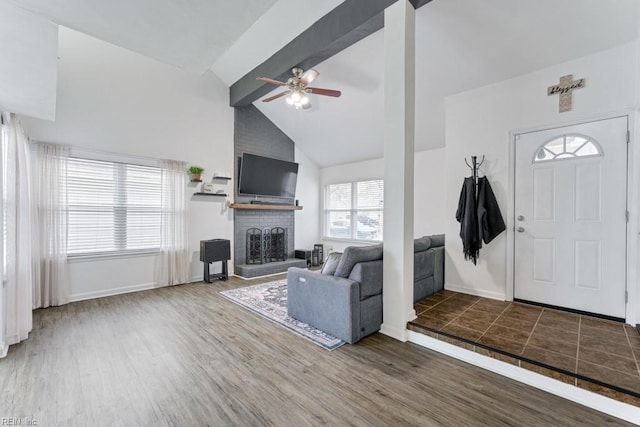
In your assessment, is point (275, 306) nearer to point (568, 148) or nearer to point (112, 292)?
point (112, 292)

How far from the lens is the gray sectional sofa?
2.68 meters

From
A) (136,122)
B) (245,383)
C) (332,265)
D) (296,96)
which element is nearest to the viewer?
(245,383)

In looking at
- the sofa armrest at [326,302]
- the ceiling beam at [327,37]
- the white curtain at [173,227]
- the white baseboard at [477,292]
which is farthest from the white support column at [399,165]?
the white curtain at [173,227]

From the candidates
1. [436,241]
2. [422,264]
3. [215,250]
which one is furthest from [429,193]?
[215,250]

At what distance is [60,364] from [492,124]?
5.24 meters

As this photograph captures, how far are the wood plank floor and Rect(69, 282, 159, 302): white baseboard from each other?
1.06 meters

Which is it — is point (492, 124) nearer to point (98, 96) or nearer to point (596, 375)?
point (596, 375)

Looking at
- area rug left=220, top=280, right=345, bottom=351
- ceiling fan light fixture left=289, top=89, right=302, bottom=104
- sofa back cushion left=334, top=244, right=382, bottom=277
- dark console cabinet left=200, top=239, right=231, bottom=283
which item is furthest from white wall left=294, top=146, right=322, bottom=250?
sofa back cushion left=334, top=244, right=382, bottom=277

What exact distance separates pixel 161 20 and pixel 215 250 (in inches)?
170

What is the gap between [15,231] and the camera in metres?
2.74

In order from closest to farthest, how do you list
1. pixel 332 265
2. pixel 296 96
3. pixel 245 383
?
1. pixel 245 383
2. pixel 332 265
3. pixel 296 96

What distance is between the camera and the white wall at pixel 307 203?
7.12m

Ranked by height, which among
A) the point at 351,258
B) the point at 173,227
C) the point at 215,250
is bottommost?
the point at 215,250

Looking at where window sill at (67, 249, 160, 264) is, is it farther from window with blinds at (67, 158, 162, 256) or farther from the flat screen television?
the flat screen television
